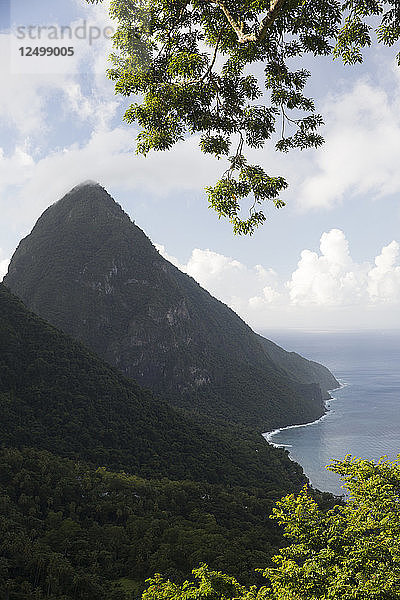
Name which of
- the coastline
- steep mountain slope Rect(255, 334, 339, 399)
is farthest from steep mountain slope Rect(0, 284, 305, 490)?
steep mountain slope Rect(255, 334, 339, 399)

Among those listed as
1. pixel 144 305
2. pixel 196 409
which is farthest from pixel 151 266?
pixel 196 409

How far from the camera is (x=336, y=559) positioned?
1010 centimetres

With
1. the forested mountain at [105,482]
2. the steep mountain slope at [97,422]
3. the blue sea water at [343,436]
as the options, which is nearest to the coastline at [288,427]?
the blue sea water at [343,436]

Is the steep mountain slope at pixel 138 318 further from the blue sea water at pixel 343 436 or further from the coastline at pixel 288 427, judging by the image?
the blue sea water at pixel 343 436

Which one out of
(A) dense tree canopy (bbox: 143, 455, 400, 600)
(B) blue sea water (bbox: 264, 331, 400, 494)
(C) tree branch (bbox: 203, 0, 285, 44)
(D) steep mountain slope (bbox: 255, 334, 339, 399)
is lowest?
(B) blue sea water (bbox: 264, 331, 400, 494)

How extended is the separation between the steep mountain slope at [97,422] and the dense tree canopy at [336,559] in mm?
46149

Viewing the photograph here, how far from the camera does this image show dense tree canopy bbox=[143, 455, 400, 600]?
8.95 meters

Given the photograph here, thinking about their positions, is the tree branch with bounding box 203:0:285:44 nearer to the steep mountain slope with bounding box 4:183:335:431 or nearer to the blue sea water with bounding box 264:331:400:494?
the blue sea water with bounding box 264:331:400:494

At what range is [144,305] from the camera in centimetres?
12519

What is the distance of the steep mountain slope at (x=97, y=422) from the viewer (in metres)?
54.7

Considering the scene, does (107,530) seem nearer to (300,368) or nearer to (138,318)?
(138,318)

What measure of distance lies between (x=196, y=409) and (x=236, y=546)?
237 feet

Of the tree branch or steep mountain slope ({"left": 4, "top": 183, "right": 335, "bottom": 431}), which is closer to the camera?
the tree branch

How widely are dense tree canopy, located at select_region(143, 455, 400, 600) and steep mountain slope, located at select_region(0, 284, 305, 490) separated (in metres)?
46.1
